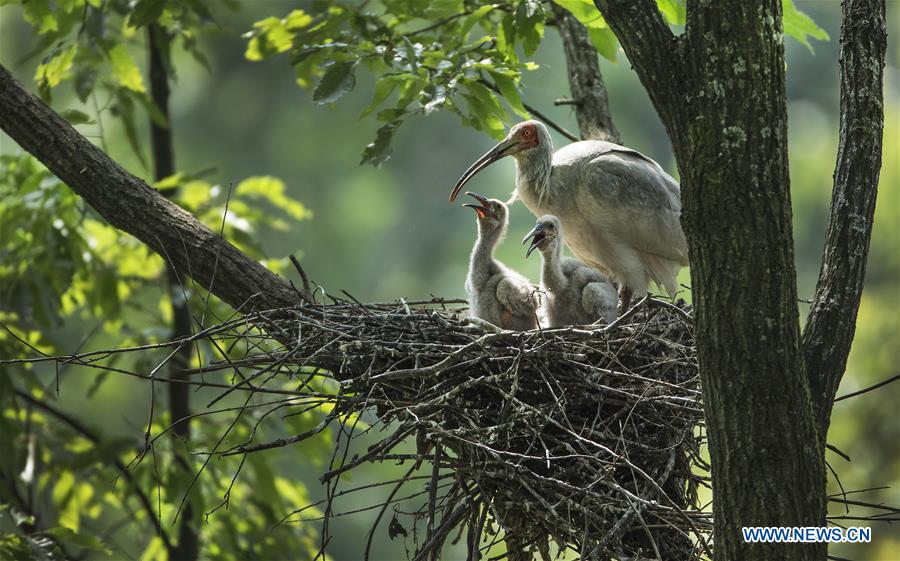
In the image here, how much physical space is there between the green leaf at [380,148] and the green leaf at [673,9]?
1.64m

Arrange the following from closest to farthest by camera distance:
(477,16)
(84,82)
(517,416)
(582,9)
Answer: (517,416)
(582,9)
(477,16)
(84,82)

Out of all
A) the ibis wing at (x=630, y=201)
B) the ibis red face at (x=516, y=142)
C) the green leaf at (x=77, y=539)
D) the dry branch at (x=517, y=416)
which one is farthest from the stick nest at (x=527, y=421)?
the ibis red face at (x=516, y=142)

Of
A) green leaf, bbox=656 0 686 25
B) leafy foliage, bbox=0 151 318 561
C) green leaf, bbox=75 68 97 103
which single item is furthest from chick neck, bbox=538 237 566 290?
green leaf, bbox=75 68 97 103

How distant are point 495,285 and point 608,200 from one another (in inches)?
40.6

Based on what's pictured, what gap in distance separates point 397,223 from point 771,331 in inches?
1194

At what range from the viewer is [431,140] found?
1415 inches

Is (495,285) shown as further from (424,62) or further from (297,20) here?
(297,20)

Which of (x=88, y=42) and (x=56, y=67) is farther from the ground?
(x=88, y=42)

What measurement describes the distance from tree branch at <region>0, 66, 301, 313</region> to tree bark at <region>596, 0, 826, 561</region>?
2594 millimetres

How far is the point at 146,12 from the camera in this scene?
265 inches

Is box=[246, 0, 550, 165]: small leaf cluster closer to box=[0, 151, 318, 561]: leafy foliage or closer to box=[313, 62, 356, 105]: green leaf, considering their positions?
box=[313, 62, 356, 105]: green leaf

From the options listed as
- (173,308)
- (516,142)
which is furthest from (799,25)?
(173,308)

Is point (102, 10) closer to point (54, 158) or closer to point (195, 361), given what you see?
point (54, 158)

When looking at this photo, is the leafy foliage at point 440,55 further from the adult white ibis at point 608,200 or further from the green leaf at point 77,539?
the green leaf at point 77,539
